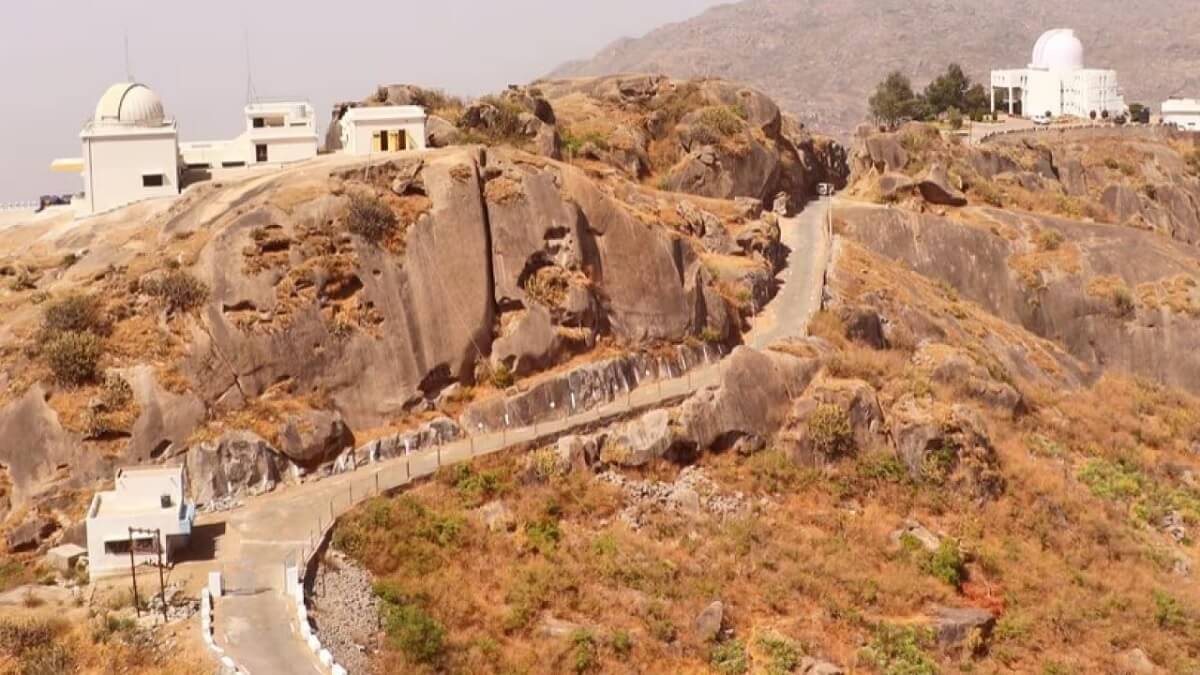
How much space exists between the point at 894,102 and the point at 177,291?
324 feet

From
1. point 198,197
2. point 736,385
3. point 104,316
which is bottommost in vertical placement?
point 736,385

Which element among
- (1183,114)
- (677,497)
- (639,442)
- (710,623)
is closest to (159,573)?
(710,623)

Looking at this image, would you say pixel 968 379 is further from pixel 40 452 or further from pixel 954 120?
pixel 954 120

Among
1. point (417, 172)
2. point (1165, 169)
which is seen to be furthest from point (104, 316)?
point (1165, 169)

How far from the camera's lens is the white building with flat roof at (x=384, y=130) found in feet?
181

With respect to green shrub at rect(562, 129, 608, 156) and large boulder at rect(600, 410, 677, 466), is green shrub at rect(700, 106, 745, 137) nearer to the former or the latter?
green shrub at rect(562, 129, 608, 156)

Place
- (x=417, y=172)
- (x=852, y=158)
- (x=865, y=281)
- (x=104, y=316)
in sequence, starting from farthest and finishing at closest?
(x=852, y=158)
(x=865, y=281)
(x=417, y=172)
(x=104, y=316)

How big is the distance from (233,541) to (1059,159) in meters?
Answer: 74.1

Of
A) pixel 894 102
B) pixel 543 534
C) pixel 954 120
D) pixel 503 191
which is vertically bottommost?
pixel 543 534

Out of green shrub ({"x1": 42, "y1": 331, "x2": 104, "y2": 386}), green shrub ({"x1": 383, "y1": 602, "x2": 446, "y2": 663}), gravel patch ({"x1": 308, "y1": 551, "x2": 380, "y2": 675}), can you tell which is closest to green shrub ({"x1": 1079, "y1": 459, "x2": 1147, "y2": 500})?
green shrub ({"x1": 383, "y1": 602, "x2": 446, "y2": 663})

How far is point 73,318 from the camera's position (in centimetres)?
3850

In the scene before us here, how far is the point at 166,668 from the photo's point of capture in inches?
1067

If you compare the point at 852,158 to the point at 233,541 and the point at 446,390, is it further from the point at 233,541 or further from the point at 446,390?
the point at 233,541

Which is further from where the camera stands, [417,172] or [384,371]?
[417,172]
